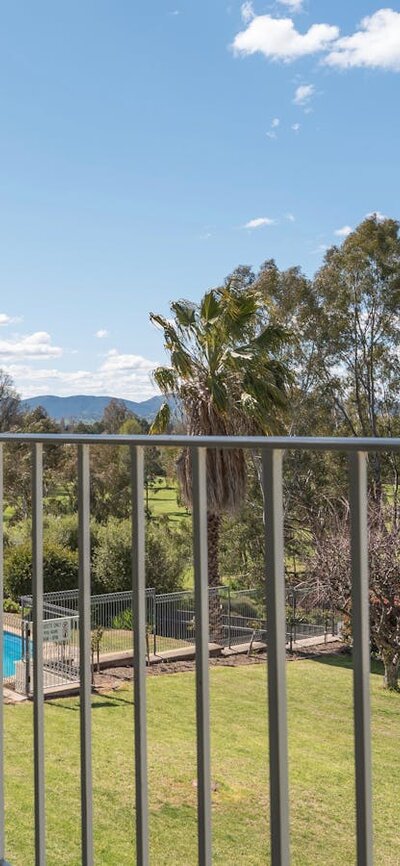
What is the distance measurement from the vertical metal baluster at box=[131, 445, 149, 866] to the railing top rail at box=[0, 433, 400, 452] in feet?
0.19

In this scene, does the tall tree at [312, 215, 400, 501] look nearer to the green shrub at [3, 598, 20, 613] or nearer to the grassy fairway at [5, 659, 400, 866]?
the grassy fairway at [5, 659, 400, 866]

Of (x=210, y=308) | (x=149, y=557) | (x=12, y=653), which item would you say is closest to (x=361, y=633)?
(x=12, y=653)

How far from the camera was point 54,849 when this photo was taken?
6785 millimetres

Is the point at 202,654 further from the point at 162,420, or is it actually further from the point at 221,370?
the point at 162,420

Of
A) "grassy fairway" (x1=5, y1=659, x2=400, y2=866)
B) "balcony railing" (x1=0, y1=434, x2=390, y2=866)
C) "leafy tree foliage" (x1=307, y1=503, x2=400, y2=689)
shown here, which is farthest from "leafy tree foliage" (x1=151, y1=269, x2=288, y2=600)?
"balcony railing" (x1=0, y1=434, x2=390, y2=866)

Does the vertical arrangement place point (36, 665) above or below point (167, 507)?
above

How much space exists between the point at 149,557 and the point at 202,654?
18760mm

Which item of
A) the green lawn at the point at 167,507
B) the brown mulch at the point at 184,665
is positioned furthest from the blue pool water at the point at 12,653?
the green lawn at the point at 167,507

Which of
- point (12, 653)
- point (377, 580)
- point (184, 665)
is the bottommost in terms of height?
point (184, 665)

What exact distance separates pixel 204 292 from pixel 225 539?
727cm

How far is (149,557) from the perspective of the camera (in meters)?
19.6

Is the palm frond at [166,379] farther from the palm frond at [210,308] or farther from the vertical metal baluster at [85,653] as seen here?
the vertical metal baluster at [85,653]

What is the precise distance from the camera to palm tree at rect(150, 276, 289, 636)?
1432 cm

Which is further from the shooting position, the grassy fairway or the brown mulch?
the brown mulch
